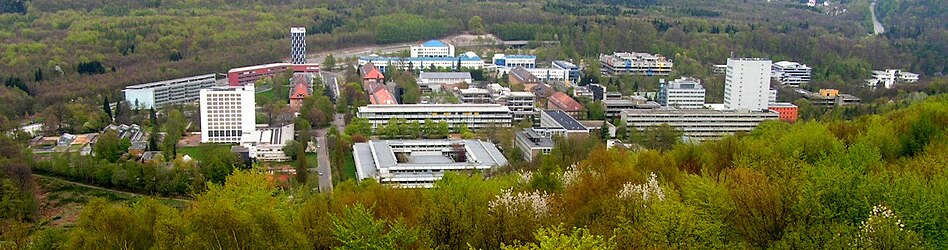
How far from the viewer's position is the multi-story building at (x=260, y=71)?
15711 millimetres

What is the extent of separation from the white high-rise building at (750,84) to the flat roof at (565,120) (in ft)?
9.34

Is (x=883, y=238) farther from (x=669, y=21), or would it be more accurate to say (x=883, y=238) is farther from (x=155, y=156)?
(x=669, y=21)

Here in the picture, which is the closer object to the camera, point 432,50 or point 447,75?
point 447,75

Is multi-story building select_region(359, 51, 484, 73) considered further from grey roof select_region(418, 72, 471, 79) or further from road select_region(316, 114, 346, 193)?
road select_region(316, 114, 346, 193)

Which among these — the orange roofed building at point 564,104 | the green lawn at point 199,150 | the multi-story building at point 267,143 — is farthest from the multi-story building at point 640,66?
the green lawn at point 199,150

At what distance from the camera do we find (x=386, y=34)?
21.5 metres

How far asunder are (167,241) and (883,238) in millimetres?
2960

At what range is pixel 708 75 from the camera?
17188 millimetres

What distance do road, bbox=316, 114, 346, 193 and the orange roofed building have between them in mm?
3134

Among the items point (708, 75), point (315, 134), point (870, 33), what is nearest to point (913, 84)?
point (708, 75)

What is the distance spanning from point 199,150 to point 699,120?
6358 mm

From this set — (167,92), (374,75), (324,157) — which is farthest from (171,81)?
(324,157)

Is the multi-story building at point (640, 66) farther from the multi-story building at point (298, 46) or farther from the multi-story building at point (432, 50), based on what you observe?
the multi-story building at point (298, 46)

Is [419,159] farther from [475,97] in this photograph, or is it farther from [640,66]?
[640,66]
